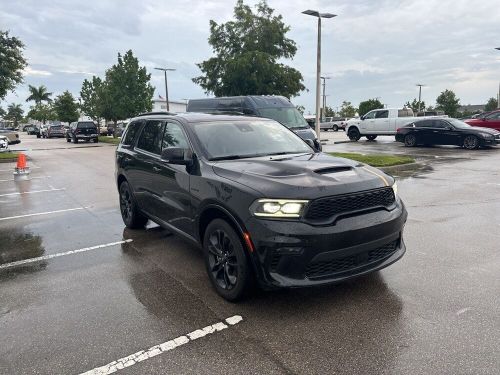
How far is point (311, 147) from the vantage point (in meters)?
5.24

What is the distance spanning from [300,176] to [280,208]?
1.33 ft

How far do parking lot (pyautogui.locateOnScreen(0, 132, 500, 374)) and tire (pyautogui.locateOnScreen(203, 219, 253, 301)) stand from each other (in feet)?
0.46

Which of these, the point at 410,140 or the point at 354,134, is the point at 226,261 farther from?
the point at 354,134

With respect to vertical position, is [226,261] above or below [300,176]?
below

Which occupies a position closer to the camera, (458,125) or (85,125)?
(458,125)

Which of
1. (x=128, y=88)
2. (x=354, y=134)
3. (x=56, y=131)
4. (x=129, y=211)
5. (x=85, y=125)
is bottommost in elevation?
(x=129, y=211)

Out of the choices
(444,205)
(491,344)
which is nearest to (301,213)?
(491,344)

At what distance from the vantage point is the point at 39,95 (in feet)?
331

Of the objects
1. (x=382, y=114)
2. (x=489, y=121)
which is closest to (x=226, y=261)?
(x=489, y=121)

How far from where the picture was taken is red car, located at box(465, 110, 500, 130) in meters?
21.5

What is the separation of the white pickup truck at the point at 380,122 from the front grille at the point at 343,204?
70.0 ft

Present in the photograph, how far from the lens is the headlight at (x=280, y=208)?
3379 mm

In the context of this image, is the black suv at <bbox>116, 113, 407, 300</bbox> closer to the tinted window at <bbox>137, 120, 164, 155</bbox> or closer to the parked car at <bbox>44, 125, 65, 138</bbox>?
the tinted window at <bbox>137, 120, 164, 155</bbox>

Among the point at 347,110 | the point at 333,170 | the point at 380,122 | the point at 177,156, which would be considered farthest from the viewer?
the point at 347,110
